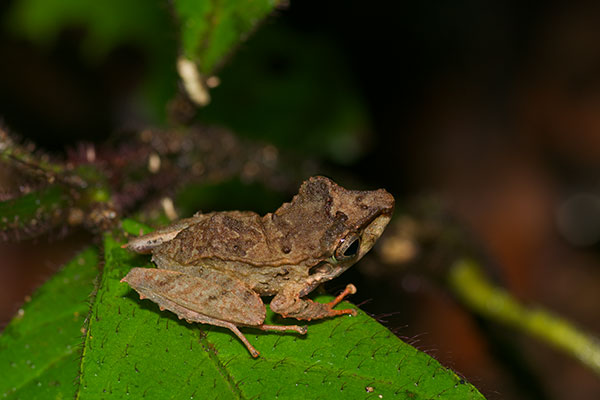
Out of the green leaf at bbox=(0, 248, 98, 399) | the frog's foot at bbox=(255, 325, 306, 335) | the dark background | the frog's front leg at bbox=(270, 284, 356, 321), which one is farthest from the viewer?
the dark background

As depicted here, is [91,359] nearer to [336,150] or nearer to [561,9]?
[336,150]

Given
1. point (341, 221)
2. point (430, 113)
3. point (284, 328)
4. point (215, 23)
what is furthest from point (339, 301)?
point (430, 113)

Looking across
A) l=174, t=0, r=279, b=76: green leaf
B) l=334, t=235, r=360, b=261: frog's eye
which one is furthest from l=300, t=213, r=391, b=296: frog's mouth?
l=174, t=0, r=279, b=76: green leaf

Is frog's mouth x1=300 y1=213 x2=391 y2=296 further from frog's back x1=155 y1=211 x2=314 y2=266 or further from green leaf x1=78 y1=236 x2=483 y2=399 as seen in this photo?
green leaf x1=78 y1=236 x2=483 y2=399

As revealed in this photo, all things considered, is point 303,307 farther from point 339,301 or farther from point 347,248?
point 347,248

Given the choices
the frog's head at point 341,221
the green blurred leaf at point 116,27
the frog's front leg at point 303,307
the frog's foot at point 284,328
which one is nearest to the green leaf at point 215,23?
the frog's head at point 341,221

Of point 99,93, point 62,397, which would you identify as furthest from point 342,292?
point 99,93

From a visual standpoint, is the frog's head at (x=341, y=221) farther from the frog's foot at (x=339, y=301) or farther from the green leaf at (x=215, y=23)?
the green leaf at (x=215, y=23)
